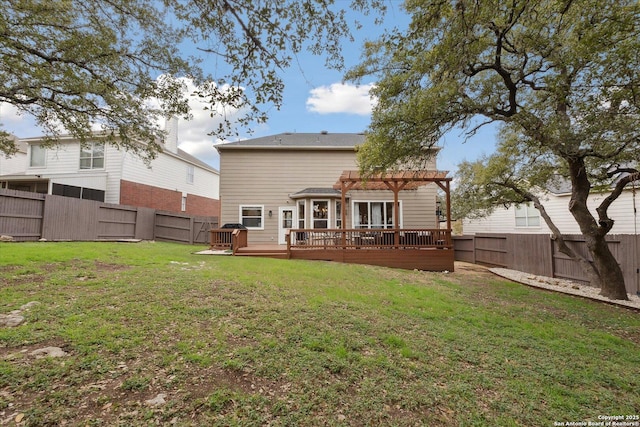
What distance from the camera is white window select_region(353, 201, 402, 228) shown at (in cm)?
1444

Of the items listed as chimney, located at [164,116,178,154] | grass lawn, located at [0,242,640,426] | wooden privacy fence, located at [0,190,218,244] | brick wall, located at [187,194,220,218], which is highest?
chimney, located at [164,116,178,154]

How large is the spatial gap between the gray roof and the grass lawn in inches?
401

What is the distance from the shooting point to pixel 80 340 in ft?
10.3

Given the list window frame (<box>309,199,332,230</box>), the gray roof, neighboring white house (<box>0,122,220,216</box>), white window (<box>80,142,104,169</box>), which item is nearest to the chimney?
neighboring white house (<box>0,122,220,216</box>)

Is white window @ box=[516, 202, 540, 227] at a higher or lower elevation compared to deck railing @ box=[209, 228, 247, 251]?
higher

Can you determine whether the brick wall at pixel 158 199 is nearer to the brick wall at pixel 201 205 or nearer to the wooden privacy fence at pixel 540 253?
the brick wall at pixel 201 205

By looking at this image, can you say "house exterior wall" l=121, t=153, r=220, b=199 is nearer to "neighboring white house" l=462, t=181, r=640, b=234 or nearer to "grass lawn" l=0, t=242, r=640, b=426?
"grass lawn" l=0, t=242, r=640, b=426

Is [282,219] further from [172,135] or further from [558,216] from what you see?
[558,216]

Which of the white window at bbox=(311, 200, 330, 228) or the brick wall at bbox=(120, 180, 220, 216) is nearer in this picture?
the white window at bbox=(311, 200, 330, 228)

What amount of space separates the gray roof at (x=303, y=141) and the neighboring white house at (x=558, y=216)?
8.74m

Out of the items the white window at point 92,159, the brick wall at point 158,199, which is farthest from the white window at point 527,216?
the white window at point 92,159

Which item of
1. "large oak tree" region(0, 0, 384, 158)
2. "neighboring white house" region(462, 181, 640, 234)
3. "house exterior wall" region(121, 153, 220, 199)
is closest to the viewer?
"large oak tree" region(0, 0, 384, 158)

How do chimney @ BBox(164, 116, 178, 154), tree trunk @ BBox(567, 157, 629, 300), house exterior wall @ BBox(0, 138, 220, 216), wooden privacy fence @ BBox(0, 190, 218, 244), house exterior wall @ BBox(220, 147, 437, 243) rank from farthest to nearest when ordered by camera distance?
chimney @ BBox(164, 116, 178, 154), house exterior wall @ BBox(0, 138, 220, 216), house exterior wall @ BBox(220, 147, 437, 243), wooden privacy fence @ BBox(0, 190, 218, 244), tree trunk @ BBox(567, 157, 629, 300)

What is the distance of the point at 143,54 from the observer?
6387mm
